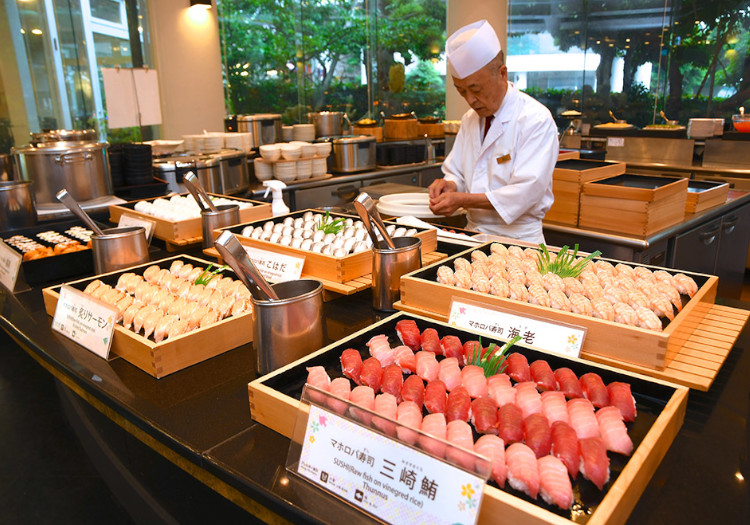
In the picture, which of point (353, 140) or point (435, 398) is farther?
point (353, 140)

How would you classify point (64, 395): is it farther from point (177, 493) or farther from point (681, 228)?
point (681, 228)

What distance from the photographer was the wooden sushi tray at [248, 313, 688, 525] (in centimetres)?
77

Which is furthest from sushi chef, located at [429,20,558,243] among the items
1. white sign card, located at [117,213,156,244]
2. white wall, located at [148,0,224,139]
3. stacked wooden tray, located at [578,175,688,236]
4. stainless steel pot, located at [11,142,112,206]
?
white wall, located at [148,0,224,139]

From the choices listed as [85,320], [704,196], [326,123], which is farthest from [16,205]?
[704,196]

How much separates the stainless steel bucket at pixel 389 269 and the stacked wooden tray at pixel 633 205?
1.82m

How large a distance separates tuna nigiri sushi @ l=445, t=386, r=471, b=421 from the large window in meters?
6.26

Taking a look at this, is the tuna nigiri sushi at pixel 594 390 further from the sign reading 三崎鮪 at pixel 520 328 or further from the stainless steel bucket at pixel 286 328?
the stainless steel bucket at pixel 286 328

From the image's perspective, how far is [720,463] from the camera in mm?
979

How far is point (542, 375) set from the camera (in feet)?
3.71

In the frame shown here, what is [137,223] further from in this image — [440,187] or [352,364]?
[352,364]

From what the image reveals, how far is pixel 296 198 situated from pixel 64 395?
2651mm

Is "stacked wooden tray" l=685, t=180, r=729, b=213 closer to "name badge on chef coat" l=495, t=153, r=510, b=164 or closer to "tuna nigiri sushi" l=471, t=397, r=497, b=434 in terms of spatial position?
"name badge on chef coat" l=495, t=153, r=510, b=164

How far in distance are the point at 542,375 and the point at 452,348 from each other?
0.22m

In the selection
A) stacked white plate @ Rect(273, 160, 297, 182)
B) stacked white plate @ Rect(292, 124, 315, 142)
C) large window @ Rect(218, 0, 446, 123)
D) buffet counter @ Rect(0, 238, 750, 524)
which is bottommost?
buffet counter @ Rect(0, 238, 750, 524)
